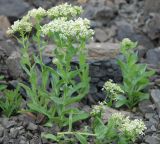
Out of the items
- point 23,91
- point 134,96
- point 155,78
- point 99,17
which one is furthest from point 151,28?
point 23,91

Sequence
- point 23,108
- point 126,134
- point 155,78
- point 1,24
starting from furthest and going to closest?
point 1,24 < point 155,78 < point 23,108 < point 126,134

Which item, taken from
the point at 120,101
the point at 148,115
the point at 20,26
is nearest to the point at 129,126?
the point at 148,115

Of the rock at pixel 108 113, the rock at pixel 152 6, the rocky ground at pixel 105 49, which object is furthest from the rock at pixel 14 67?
the rock at pixel 152 6

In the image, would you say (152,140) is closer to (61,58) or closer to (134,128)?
(134,128)

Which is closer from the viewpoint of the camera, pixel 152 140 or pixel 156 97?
pixel 152 140

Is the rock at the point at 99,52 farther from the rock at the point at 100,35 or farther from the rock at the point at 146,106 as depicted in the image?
the rock at the point at 100,35

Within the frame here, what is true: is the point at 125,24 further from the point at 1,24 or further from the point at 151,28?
the point at 1,24

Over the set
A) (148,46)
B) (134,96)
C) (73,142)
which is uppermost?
(148,46)
